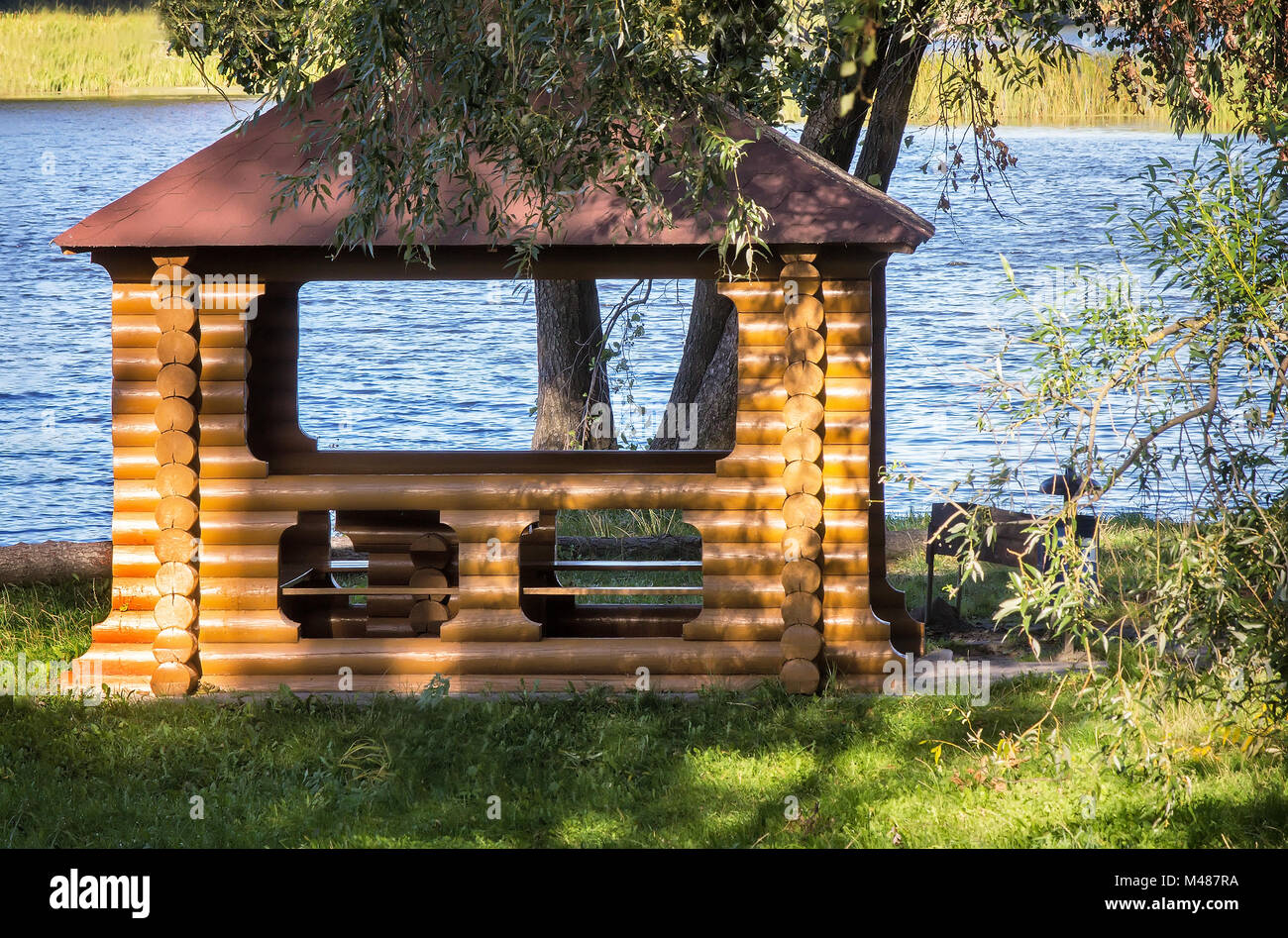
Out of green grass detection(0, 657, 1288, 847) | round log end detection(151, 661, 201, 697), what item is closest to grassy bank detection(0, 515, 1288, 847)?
green grass detection(0, 657, 1288, 847)

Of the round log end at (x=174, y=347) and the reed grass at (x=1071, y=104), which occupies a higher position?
the reed grass at (x=1071, y=104)

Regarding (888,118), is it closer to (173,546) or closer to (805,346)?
(805,346)

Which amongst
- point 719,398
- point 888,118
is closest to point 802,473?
point 888,118

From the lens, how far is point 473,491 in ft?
27.2

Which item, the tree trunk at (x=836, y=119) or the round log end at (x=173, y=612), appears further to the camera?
the tree trunk at (x=836, y=119)

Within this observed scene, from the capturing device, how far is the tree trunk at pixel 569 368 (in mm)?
15258

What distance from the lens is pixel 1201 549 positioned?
19.2ft

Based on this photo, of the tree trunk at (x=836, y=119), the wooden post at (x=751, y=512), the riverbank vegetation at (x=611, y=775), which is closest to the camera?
the riverbank vegetation at (x=611, y=775)

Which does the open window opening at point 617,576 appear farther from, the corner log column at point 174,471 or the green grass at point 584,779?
the corner log column at point 174,471

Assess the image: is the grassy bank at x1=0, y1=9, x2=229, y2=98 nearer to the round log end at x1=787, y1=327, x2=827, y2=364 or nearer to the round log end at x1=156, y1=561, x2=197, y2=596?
the round log end at x1=156, y1=561, x2=197, y2=596

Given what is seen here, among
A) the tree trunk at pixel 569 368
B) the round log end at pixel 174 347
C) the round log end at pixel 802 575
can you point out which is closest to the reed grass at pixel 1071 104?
the tree trunk at pixel 569 368

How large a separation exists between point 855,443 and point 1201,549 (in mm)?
2681

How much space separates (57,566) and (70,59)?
2066 centimetres

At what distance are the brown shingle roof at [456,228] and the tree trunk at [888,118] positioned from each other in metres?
3.45
